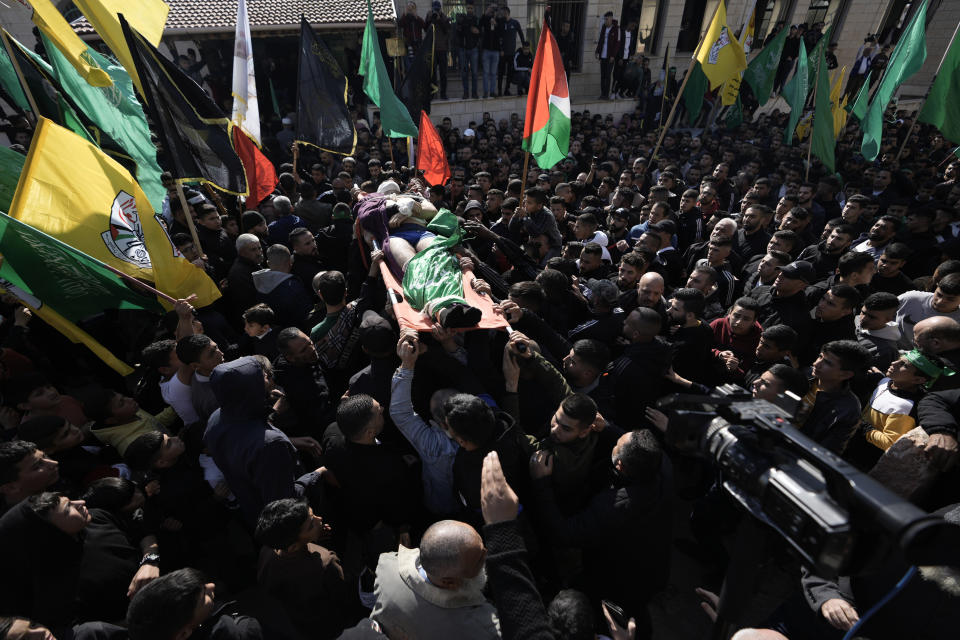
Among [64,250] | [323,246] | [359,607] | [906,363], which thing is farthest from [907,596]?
[323,246]

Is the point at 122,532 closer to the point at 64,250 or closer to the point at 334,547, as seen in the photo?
the point at 334,547

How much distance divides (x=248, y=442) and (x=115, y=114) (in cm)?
394

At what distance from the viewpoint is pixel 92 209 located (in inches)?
125

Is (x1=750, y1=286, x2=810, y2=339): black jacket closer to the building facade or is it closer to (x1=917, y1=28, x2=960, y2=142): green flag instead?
(x1=917, y1=28, x2=960, y2=142): green flag

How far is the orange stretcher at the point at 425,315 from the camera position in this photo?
2820 mm

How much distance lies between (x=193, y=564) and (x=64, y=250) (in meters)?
2.08

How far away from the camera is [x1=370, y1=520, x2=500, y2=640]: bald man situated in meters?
1.77

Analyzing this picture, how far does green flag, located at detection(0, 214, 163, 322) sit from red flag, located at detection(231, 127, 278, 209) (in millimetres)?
2076

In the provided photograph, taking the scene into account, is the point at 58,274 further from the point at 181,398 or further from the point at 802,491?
the point at 802,491

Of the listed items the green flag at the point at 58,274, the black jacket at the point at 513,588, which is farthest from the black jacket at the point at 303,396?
the black jacket at the point at 513,588

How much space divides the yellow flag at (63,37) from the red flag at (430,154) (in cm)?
345

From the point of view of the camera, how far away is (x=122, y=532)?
243cm

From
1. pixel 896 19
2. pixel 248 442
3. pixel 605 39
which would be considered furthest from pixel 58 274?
pixel 896 19

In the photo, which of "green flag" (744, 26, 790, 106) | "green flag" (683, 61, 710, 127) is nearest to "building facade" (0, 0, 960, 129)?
"green flag" (683, 61, 710, 127)
